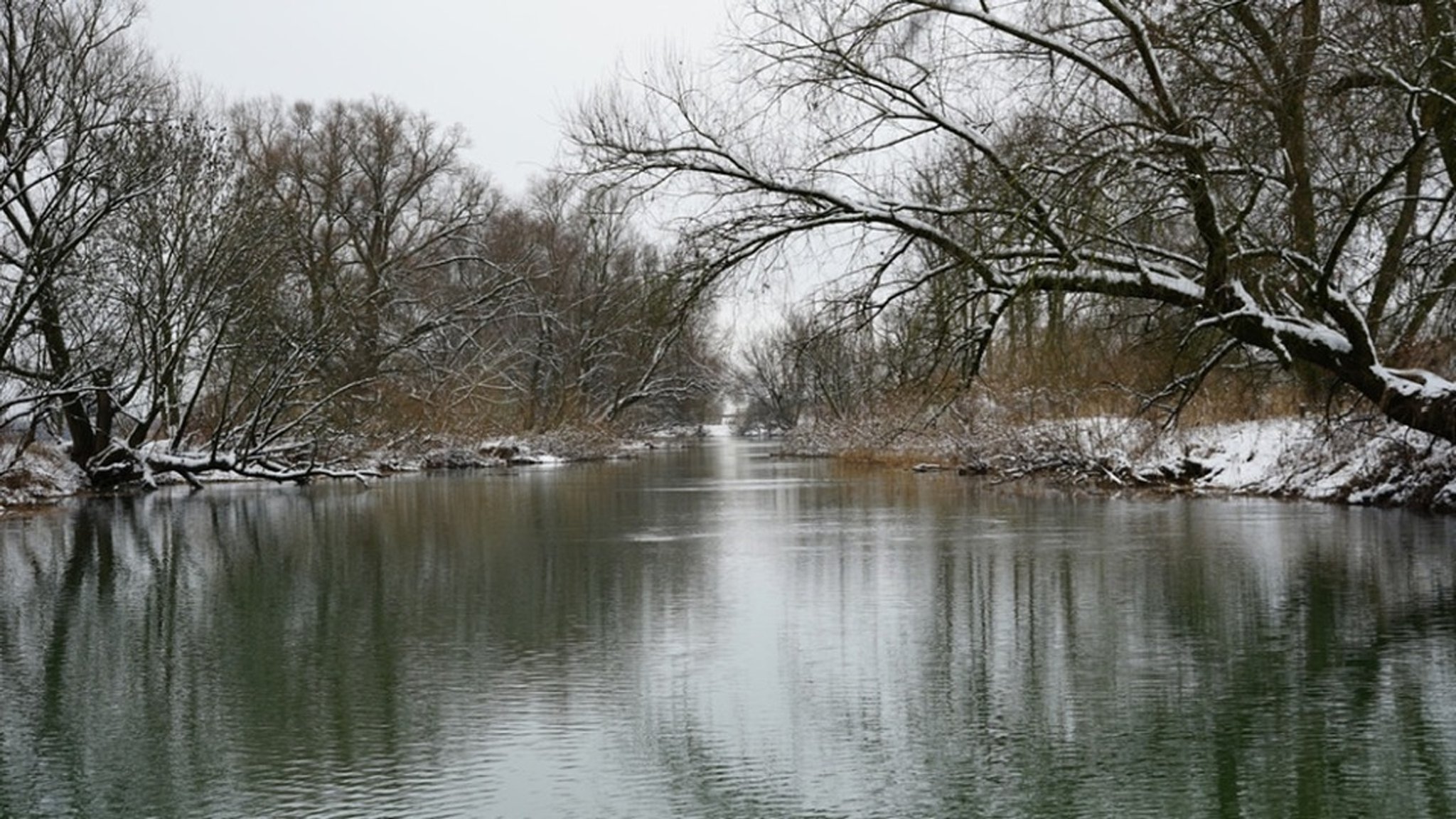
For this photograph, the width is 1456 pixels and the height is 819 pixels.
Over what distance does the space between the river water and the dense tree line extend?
3.81 m

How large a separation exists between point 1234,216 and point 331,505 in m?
16.3

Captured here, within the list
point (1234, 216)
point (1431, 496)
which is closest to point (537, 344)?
point (1431, 496)

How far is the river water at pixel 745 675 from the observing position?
239 inches

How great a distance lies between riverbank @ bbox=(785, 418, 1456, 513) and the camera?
1897 cm

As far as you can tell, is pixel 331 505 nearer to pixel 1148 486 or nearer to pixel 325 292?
pixel 1148 486

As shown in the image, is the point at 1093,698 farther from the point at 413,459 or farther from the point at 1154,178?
the point at 413,459

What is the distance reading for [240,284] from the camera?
92.0 ft

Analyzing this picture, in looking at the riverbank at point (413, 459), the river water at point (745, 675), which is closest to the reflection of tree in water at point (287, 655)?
the river water at point (745, 675)

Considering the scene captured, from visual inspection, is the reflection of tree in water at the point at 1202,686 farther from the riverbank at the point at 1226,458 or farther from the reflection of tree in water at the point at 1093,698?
the riverbank at the point at 1226,458

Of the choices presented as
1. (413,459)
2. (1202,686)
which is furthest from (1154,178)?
(413,459)

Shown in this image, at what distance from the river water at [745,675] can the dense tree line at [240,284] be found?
3806mm

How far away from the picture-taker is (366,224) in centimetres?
4434

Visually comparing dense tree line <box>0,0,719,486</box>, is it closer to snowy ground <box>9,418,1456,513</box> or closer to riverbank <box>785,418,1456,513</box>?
snowy ground <box>9,418,1456,513</box>

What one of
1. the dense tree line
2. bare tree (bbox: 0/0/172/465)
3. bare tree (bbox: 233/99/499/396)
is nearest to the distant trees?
the dense tree line
